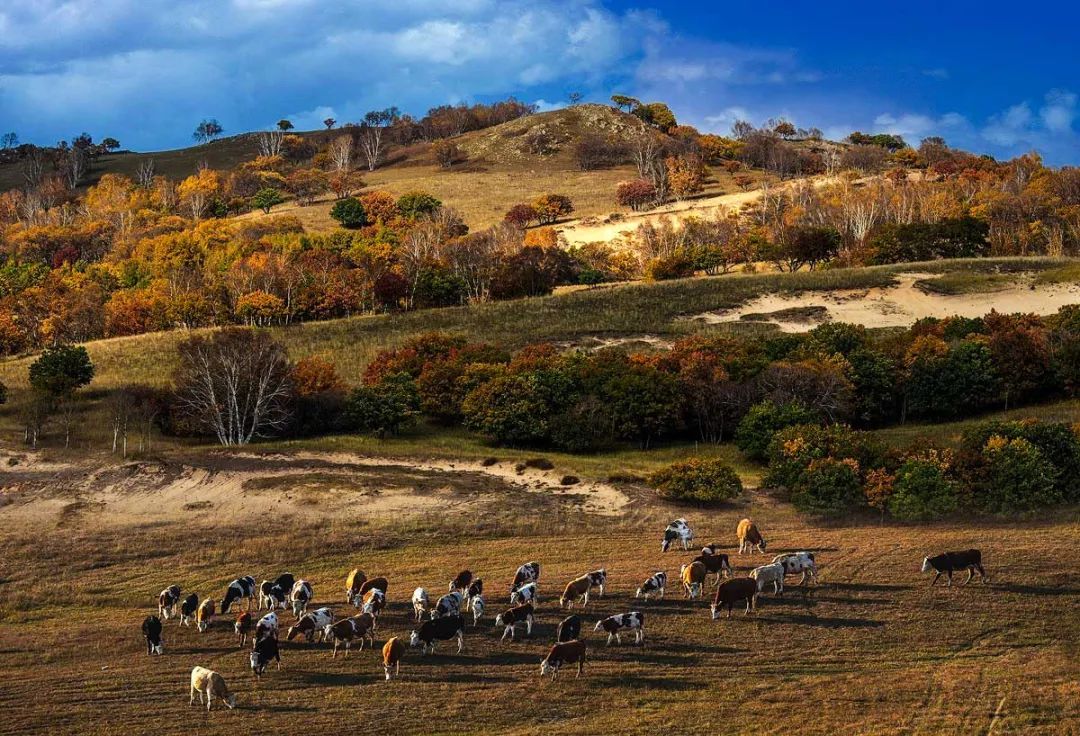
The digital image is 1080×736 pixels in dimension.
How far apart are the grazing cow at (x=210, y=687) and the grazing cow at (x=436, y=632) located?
5875mm

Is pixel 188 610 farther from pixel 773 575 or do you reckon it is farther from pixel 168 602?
pixel 773 575

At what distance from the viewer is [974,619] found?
1395 inches

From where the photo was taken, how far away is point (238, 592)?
36.9 m

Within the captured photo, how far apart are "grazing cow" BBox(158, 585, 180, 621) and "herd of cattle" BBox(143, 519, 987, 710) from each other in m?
0.04

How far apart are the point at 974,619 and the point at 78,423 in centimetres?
6274

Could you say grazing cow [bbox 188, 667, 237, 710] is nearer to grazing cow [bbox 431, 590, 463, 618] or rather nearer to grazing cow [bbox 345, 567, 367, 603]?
grazing cow [bbox 431, 590, 463, 618]

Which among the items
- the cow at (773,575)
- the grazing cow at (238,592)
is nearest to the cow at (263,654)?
the grazing cow at (238,592)

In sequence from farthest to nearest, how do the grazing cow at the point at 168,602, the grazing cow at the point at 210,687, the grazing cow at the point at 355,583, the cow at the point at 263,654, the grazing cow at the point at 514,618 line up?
the grazing cow at the point at 355,583, the grazing cow at the point at 168,602, the grazing cow at the point at 514,618, the cow at the point at 263,654, the grazing cow at the point at 210,687

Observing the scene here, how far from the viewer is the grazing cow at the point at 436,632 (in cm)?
3189

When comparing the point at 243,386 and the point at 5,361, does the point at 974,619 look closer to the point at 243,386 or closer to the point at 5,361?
the point at 243,386

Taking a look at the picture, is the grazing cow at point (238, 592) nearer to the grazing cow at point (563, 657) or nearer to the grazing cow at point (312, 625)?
the grazing cow at point (312, 625)

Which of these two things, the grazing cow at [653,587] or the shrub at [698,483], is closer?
the grazing cow at [653,587]

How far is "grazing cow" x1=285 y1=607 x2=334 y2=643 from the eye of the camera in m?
33.1

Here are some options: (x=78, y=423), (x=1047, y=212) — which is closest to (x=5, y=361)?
(x=78, y=423)
